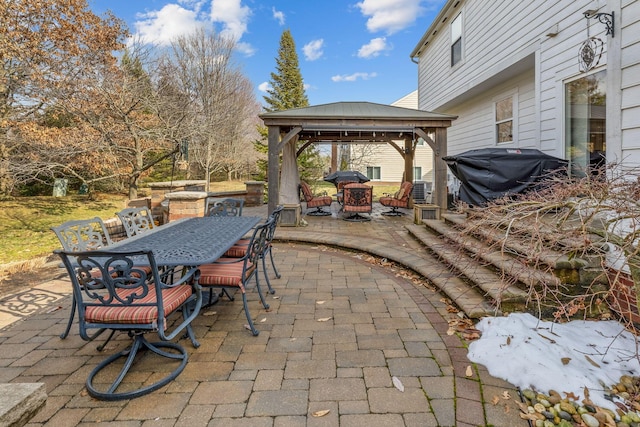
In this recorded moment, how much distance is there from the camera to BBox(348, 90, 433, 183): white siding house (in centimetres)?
2041

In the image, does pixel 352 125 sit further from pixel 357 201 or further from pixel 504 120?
pixel 504 120

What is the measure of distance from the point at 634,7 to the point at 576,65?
2.11 m

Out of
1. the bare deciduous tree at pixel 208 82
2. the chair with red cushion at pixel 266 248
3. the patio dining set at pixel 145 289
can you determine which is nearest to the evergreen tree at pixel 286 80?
the bare deciduous tree at pixel 208 82

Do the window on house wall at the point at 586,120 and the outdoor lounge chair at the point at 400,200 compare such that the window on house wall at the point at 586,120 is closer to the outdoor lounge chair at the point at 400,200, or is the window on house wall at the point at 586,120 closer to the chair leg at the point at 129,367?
the outdoor lounge chair at the point at 400,200

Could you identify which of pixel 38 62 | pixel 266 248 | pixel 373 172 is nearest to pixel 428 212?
pixel 266 248

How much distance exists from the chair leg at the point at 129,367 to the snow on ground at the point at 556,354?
82.6 inches

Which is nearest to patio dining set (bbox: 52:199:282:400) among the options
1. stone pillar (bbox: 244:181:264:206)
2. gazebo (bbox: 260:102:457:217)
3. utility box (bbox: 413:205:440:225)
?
gazebo (bbox: 260:102:457:217)

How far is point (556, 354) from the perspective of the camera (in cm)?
239

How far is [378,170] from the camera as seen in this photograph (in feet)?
73.3

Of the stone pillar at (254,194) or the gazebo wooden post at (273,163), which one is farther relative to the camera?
the stone pillar at (254,194)

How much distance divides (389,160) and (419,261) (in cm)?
1818

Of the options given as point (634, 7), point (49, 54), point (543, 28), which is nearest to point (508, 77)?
point (543, 28)

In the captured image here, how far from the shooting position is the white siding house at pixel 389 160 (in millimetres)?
20406

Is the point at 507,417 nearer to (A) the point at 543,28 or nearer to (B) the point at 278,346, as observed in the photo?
(B) the point at 278,346
